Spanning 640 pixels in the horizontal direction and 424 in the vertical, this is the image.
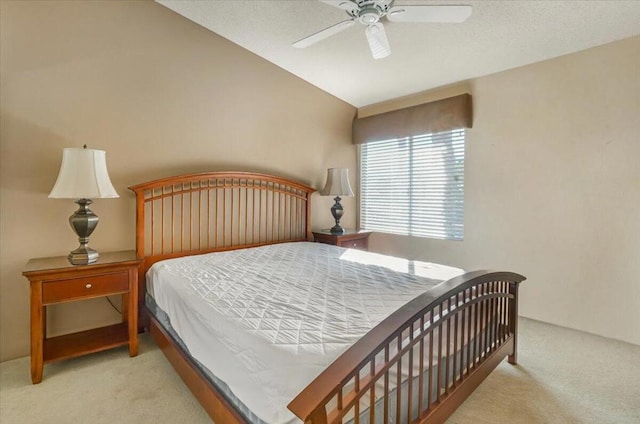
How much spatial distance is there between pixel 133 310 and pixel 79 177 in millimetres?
1027

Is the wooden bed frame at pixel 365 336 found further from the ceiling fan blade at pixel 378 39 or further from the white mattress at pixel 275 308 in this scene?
the ceiling fan blade at pixel 378 39

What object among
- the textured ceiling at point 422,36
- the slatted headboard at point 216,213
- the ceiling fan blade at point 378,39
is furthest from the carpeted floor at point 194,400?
the textured ceiling at point 422,36

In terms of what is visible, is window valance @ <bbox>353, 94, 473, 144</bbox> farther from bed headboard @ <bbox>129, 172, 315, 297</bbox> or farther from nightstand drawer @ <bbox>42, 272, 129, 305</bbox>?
nightstand drawer @ <bbox>42, 272, 129, 305</bbox>

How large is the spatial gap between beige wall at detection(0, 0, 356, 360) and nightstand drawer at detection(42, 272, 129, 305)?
0.54 meters

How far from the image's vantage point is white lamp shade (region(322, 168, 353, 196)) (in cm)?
393

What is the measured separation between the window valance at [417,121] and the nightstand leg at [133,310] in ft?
10.4

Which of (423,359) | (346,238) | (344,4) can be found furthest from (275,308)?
(346,238)

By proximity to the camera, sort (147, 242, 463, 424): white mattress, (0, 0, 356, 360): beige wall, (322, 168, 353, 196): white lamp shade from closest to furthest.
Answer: (147, 242, 463, 424): white mattress → (0, 0, 356, 360): beige wall → (322, 168, 353, 196): white lamp shade

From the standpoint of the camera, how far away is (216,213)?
3.30 meters

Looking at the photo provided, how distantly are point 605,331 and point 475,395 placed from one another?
1686 millimetres

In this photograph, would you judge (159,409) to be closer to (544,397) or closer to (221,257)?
(221,257)

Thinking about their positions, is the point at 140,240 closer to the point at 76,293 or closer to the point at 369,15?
the point at 76,293

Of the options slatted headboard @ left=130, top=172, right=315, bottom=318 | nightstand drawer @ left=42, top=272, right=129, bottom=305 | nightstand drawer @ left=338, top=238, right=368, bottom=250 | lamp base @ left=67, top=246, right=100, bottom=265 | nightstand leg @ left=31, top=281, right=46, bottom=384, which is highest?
slatted headboard @ left=130, top=172, right=315, bottom=318

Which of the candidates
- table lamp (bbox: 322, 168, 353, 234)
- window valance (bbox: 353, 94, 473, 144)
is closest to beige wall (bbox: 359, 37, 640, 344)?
window valance (bbox: 353, 94, 473, 144)
